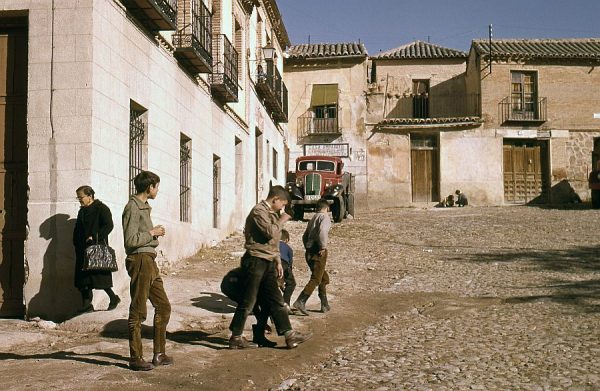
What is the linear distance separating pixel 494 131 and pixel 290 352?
24.2 m

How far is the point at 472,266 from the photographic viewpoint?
41.3 feet

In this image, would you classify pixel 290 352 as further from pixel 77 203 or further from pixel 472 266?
pixel 472 266

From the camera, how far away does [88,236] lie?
25.1 feet

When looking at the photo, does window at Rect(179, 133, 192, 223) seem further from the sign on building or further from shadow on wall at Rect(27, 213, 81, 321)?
the sign on building

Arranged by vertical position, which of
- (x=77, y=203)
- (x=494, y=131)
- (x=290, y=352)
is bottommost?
(x=290, y=352)

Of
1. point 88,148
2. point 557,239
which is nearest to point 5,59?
point 88,148

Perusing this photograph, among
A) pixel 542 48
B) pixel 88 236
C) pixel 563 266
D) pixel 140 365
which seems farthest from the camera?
pixel 542 48

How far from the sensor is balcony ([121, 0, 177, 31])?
9531 mm

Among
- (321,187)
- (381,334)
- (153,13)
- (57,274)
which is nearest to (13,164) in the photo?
(57,274)

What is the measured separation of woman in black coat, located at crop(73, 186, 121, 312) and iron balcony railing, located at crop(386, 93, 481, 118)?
24.4m

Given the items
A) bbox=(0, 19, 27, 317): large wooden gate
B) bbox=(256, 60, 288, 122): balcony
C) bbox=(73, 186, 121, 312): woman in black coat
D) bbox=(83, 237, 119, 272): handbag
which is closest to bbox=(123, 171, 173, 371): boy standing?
bbox=(83, 237, 119, 272): handbag

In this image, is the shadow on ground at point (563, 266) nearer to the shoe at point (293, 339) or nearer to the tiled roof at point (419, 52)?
the shoe at point (293, 339)

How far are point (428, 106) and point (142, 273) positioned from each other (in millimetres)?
27681

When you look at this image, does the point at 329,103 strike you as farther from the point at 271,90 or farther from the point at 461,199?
the point at 271,90
